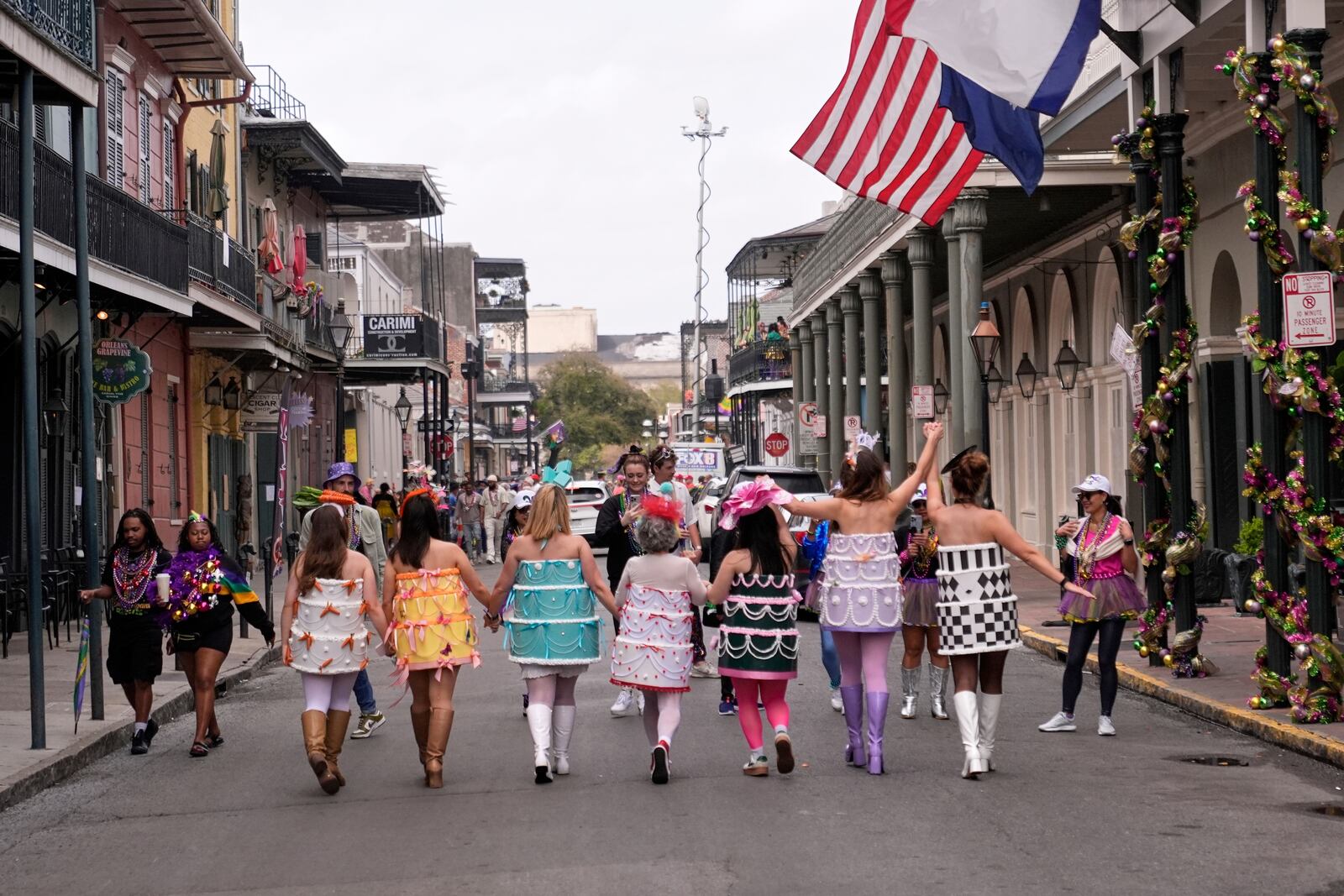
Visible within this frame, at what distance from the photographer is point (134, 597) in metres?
11.3

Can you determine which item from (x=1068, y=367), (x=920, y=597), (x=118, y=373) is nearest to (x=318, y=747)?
(x=920, y=597)

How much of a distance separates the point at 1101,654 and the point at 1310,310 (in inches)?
96.7

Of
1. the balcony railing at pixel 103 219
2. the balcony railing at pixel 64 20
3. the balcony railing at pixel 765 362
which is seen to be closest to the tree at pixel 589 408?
the balcony railing at pixel 765 362

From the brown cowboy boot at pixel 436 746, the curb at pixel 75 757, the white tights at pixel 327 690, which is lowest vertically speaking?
the curb at pixel 75 757

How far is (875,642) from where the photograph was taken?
9836 millimetres

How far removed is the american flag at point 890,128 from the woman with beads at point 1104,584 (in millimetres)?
5747

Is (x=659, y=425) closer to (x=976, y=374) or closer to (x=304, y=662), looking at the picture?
(x=976, y=374)

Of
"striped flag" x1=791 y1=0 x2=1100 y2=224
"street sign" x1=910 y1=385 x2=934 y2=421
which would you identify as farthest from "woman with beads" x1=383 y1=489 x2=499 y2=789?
"street sign" x1=910 y1=385 x2=934 y2=421

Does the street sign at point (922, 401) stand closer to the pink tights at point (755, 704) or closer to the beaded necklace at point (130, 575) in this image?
the beaded necklace at point (130, 575)

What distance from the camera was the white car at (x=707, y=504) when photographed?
2647 cm

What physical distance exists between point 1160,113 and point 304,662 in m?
8.32

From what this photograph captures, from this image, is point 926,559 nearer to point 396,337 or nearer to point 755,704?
point 755,704

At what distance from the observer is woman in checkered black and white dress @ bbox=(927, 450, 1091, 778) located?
9.67m

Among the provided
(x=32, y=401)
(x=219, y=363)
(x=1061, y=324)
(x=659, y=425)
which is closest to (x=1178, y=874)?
(x=32, y=401)
